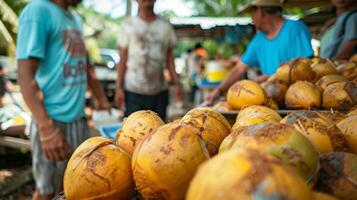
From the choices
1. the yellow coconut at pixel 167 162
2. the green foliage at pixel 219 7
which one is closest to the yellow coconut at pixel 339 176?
the yellow coconut at pixel 167 162

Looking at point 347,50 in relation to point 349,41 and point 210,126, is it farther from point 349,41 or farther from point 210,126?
point 210,126

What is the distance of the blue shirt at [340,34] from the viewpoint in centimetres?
405

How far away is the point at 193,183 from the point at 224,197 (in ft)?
0.34

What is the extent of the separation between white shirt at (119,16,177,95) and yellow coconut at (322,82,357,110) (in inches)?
108

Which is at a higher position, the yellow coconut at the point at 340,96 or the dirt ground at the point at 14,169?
the yellow coconut at the point at 340,96

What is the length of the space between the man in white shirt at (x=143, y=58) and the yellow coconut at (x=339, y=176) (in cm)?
378

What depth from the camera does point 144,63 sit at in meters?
4.82

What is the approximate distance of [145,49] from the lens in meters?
4.79

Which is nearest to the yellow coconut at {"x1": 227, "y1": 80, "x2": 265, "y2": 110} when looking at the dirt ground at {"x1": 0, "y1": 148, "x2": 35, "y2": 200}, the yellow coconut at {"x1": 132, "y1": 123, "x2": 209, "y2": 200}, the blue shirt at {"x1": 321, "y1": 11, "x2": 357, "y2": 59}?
the yellow coconut at {"x1": 132, "y1": 123, "x2": 209, "y2": 200}

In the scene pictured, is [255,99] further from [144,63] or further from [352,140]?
[144,63]

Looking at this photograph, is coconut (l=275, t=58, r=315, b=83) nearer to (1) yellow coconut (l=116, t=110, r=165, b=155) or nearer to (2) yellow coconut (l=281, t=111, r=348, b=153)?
(2) yellow coconut (l=281, t=111, r=348, b=153)

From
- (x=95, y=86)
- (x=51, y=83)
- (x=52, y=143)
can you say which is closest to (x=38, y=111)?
(x=52, y=143)

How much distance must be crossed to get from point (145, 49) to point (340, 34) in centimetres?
236

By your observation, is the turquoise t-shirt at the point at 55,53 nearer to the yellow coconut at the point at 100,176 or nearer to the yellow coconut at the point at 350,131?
the yellow coconut at the point at 100,176
